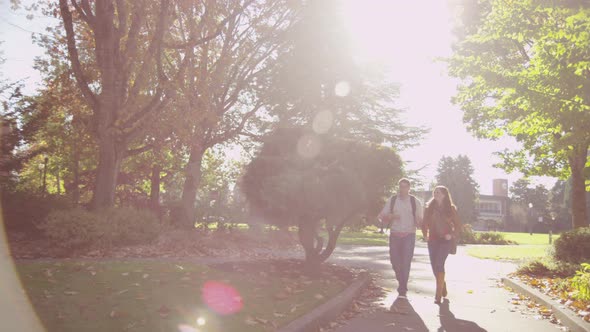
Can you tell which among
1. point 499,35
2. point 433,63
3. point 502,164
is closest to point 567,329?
point 499,35

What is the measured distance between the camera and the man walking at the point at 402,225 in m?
7.88

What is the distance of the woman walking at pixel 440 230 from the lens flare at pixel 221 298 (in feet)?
11.4

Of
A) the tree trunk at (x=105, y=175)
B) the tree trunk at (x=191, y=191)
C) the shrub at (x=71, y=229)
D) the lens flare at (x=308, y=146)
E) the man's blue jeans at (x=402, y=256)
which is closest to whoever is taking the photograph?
the man's blue jeans at (x=402, y=256)

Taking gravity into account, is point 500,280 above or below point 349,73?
below

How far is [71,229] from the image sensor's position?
9.98m

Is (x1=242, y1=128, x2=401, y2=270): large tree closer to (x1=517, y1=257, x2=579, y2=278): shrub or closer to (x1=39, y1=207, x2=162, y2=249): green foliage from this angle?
(x1=39, y1=207, x2=162, y2=249): green foliage

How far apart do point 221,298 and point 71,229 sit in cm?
586

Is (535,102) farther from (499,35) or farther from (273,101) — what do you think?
(273,101)

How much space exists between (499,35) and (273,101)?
1216 centimetres

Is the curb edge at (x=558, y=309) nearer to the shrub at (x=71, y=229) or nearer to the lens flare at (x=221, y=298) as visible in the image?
the lens flare at (x=221, y=298)

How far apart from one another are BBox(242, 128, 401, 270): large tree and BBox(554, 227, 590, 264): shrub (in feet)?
17.2

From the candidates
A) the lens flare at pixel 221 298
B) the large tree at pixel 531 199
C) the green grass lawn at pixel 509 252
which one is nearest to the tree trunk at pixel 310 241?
the lens flare at pixel 221 298

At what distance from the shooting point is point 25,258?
29.2 feet

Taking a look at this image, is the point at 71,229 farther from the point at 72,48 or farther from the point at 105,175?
the point at 72,48
